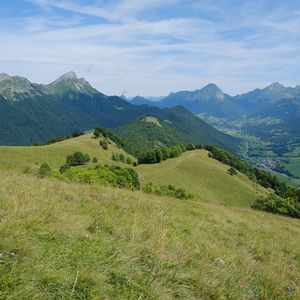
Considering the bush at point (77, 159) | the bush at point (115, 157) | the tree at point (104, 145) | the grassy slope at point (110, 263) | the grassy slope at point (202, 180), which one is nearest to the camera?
the grassy slope at point (110, 263)

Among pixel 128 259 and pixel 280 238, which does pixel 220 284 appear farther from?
pixel 280 238

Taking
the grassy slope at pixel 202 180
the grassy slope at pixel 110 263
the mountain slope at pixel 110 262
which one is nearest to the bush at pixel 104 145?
the grassy slope at pixel 202 180

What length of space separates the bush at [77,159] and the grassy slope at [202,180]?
20.0 metres

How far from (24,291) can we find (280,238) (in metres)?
12.3

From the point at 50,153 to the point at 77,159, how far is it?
37.4 ft

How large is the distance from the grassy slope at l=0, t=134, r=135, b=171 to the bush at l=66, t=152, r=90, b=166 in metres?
2.56

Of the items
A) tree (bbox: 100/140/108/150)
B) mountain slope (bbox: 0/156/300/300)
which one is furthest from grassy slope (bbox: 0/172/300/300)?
tree (bbox: 100/140/108/150)

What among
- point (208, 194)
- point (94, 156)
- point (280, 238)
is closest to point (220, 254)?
point (280, 238)

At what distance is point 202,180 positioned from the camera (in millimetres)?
127500

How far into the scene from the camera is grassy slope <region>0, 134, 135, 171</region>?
12075cm

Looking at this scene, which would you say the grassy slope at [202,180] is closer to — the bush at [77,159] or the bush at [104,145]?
the bush at [77,159]

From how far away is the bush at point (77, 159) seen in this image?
134 meters

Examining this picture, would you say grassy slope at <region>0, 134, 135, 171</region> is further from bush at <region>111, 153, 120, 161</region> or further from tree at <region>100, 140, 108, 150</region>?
tree at <region>100, 140, 108, 150</region>

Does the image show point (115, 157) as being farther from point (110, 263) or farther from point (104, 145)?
point (110, 263)
